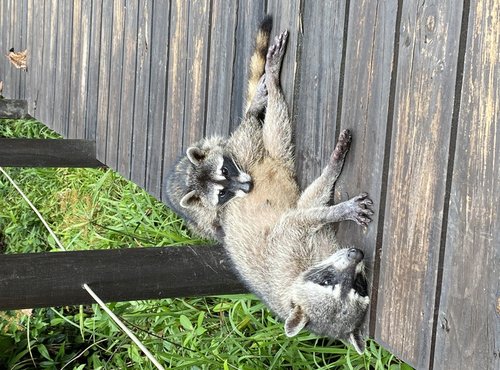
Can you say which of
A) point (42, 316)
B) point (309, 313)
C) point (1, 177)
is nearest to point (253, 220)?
point (309, 313)

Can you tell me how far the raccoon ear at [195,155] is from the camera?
11.9 ft

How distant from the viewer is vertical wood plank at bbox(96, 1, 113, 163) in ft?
→ 17.8

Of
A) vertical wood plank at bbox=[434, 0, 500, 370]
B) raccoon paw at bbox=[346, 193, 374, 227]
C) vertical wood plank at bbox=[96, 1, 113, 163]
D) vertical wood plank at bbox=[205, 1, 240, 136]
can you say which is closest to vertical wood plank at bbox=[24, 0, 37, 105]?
vertical wood plank at bbox=[96, 1, 113, 163]

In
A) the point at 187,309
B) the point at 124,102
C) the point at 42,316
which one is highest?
the point at 124,102

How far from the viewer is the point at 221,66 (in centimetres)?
404

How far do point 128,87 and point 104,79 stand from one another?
1.68 feet

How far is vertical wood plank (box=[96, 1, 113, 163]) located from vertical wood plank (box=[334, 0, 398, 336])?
9.59 feet

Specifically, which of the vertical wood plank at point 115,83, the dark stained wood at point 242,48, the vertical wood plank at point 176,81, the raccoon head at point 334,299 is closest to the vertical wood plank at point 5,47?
the vertical wood plank at point 115,83

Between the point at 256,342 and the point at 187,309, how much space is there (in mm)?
722

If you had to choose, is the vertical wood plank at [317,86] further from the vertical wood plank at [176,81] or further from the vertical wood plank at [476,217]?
the vertical wood plank at [176,81]

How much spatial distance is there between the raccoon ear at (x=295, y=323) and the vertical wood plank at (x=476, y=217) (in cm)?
79

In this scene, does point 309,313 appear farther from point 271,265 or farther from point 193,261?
point 193,261

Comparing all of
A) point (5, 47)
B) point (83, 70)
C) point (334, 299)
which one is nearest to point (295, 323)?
point (334, 299)

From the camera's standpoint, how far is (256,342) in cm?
414
